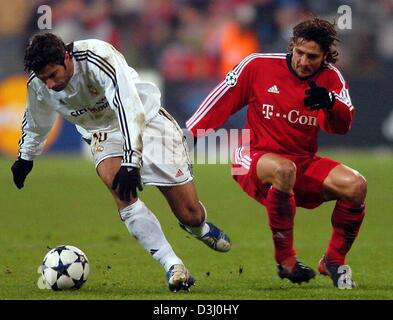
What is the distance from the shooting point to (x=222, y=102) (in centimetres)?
760

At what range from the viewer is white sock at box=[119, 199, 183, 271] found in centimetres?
689

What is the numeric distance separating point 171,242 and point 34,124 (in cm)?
299

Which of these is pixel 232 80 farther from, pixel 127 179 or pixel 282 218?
pixel 127 179

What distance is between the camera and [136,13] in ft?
66.3

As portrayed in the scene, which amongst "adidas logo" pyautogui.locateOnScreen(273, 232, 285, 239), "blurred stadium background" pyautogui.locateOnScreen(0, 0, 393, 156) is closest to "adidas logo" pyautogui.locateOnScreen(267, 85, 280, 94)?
"adidas logo" pyautogui.locateOnScreen(273, 232, 285, 239)

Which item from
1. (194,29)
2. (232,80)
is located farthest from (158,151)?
(194,29)

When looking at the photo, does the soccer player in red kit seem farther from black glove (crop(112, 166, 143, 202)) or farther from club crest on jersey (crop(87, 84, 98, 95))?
black glove (crop(112, 166, 143, 202))

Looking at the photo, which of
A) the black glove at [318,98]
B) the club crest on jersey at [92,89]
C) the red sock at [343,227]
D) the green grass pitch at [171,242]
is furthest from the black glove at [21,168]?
the red sock at [343,227]

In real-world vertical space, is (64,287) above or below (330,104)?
below

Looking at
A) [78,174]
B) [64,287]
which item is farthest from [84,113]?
[78,174]

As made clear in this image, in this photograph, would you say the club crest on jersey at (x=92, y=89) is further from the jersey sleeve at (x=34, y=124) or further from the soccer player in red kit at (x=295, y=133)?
the soccer player in red kit at (x=295, y=133)
